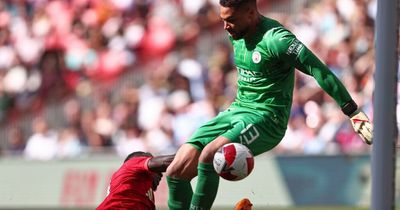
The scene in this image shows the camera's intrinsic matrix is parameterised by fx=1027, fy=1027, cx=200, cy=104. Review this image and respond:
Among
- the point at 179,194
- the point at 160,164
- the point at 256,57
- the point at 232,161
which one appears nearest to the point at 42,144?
the point at 179,194

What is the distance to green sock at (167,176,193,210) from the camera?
313 inches

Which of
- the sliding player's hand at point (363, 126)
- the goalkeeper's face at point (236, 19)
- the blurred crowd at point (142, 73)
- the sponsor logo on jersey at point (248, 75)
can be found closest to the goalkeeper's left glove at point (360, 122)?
the sliding player's hand at point (363, 126)

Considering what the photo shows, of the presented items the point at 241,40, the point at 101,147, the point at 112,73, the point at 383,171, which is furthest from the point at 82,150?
the point at 383,171

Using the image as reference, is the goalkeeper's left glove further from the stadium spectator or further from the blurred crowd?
the stadium spectator

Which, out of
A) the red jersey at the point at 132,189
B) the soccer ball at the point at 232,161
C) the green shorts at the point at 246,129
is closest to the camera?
the soccer ball at the point at 232,161

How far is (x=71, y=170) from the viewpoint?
15828mm

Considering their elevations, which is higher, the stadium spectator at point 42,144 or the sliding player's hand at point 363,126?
the stadium spectator at point 42,144

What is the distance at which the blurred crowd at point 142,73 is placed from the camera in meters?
15.0

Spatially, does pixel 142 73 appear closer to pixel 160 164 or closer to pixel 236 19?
pixel 160 164

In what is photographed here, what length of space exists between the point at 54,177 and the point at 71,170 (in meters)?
0.30

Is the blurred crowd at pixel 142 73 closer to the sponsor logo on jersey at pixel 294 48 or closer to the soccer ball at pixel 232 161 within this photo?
the sponsor logo on jersey at pixel 294 48

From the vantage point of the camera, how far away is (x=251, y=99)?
7914 millimetres

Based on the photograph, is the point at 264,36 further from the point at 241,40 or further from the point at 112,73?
the point at 112,73

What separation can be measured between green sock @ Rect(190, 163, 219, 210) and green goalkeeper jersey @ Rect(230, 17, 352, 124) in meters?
0.67
